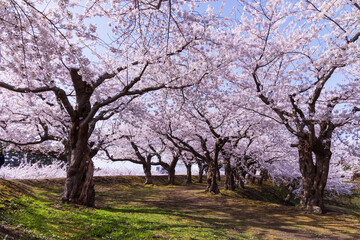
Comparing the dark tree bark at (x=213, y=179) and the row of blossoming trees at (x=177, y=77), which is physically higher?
the row of blossoming trees at (x=177, y=77)

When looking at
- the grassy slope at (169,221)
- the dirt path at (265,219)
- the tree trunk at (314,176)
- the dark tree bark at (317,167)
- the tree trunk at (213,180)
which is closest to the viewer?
the grassy slope at (169,221)

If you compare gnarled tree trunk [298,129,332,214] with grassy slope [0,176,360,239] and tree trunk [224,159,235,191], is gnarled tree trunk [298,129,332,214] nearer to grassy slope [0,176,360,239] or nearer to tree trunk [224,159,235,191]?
grassy slope [0,176,360,239]

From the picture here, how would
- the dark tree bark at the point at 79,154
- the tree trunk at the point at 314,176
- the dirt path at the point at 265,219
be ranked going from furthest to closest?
the tree trunk at the point at 314,176, the dark tree bark at the point at 79,154, the dirt path at the point at 265,219

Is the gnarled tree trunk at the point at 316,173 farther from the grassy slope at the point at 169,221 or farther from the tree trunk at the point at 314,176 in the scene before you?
the grassy slope at the point at 169,221

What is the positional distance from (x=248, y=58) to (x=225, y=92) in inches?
143

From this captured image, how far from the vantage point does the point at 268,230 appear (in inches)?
468

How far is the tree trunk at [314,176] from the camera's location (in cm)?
1566

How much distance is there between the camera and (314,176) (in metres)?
16.2

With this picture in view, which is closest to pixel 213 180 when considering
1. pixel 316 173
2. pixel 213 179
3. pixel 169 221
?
pixel 213 179

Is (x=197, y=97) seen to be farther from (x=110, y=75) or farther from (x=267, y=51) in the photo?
(x=110, y=75)

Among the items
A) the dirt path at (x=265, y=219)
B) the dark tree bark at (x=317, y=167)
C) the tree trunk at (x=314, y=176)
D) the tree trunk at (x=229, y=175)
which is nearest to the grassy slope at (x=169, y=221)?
the dirt path at (x=265, y=219)

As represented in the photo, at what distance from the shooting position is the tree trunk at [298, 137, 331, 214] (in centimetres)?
1566

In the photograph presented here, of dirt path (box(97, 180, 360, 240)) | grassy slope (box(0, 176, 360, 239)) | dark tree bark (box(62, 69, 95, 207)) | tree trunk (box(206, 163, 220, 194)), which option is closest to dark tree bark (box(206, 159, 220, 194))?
tree trunk (box(206, 163, 220, 194))

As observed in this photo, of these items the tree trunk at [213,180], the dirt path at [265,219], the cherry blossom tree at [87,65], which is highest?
the cherry blossom tree at [87,65]
